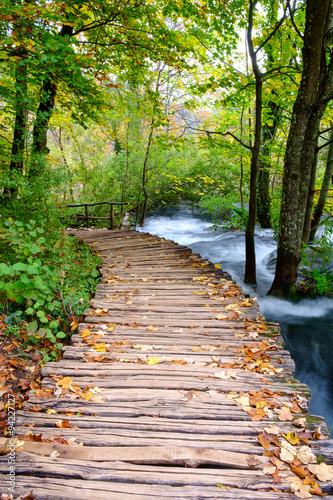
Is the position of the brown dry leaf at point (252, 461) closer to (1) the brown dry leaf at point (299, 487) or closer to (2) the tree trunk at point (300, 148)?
(1) the brown dry leaf at point (299, 487)

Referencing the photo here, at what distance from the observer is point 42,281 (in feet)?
12.0

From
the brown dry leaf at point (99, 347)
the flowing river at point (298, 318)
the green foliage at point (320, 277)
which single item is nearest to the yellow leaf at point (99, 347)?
the brown dry leaf at point (99, 347)

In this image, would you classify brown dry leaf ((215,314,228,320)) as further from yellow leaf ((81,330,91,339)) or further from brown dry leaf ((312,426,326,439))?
brown dry leaf ((312,426,326,439))

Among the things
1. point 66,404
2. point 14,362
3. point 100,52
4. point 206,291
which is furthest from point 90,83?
point 66,404

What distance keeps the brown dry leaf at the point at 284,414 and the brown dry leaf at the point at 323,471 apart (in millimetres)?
411

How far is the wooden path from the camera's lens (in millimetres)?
1719

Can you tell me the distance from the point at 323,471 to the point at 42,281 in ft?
10.8

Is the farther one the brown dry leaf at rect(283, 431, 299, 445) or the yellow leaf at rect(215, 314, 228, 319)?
the yellow leaf at rect(215, 314, 228, 319)

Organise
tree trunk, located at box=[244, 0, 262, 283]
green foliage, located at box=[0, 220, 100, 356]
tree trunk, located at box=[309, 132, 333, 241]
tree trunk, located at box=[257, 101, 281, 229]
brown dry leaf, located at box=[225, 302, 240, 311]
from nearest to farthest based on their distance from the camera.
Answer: green foliage, located at box=[0, 220, 100, 356]
brown dry leaf, located at box=[225, 302, 240, 311]
tree trunk, located at box=[244, 0, 262, 283]
tree trunk, located at box=[309, 132, 333, 241]
tree trunk, located at box=[257, 101, 281, 229]

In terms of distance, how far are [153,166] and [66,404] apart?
12.6m

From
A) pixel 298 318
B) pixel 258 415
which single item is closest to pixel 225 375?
pixel 258 415

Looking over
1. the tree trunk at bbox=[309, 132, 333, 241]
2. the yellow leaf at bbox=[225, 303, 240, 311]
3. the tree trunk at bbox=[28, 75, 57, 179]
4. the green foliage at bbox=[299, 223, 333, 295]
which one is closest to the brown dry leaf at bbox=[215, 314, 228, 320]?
the yellow leaf at bbox=[225, 303, 240, 311]

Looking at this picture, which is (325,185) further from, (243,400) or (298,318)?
(243,400)

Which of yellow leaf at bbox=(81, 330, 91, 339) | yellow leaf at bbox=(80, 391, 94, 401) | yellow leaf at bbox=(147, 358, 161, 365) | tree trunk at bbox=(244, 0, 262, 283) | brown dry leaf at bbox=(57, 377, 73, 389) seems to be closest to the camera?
yellow leaf at bbox=(80, 391, 94, 401)
